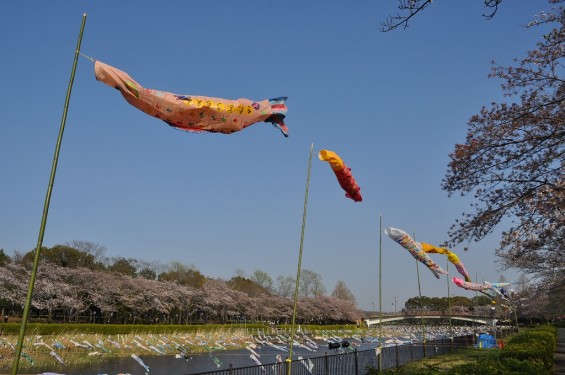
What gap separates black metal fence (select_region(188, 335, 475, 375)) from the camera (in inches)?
504

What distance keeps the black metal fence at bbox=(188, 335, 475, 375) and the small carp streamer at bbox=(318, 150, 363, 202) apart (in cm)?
385

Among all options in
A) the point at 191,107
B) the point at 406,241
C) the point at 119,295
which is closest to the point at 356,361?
the point at 406,241

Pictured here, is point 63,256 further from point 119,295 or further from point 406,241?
point 406,241

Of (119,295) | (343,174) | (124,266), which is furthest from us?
(124,266)

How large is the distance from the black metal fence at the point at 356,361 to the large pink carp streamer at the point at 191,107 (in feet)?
15.1

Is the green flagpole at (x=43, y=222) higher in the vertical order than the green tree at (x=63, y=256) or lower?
lower

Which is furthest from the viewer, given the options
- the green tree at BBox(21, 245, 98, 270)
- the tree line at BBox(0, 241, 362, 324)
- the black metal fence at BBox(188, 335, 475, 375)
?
the green tree at BBox(21, 245, 98, 270)

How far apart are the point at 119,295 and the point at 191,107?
49702 mm

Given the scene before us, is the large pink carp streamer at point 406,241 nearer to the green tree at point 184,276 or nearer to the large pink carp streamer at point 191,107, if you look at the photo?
the large pink carp streamer at point 191,107

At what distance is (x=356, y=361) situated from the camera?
1389 cm

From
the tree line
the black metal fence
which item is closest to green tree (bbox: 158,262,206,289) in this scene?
the tree line

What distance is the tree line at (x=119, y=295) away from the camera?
4431cm

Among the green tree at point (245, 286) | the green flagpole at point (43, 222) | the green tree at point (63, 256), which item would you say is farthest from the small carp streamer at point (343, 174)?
the green tree at point (245, 286)

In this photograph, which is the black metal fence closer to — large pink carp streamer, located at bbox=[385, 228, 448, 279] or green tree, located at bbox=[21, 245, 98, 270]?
large pink carp streamer, located at bbox=[385, 228, 448, 279]
